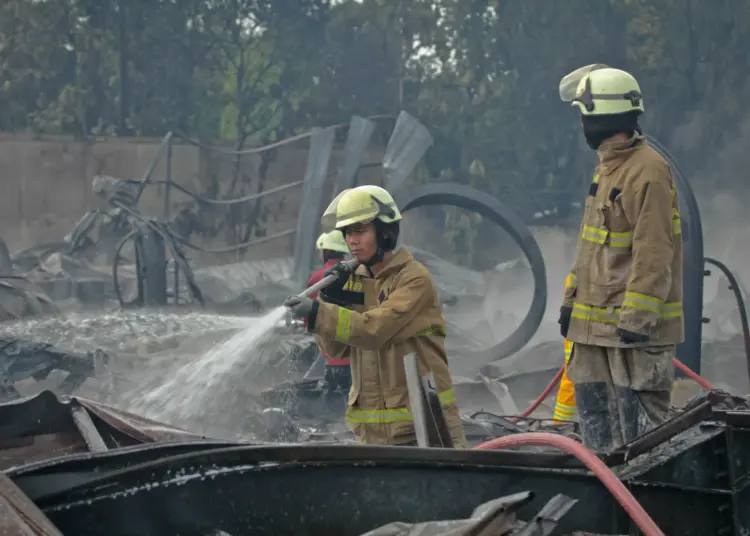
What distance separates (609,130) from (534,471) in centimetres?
197

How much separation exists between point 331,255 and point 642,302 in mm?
2555

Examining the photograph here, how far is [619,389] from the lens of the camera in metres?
4.09

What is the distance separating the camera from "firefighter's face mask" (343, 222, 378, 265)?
11.8 feet

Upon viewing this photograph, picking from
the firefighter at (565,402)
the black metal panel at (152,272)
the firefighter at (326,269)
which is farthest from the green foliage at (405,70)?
the firefighter at (565,402)

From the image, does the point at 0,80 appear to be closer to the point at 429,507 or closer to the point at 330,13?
the point at 330,13

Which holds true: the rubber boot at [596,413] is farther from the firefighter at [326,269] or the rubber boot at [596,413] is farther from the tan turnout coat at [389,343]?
the firefighter at [326,269]

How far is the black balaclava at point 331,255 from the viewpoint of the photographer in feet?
19.8

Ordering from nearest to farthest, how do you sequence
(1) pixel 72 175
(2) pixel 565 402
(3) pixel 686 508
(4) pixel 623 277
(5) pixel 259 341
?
(3) pixel 686 508 < (4) pixel 623 277 < (2) pixel 565 402 < (5) pixel 259 341 < (1) pixel 72 175

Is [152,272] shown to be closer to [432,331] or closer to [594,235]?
[594,235]

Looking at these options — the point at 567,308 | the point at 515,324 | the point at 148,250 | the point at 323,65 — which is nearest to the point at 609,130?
the point at 567,308

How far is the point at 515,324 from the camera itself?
15148mm

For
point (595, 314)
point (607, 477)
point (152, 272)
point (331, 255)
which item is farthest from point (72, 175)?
point (607, 477)

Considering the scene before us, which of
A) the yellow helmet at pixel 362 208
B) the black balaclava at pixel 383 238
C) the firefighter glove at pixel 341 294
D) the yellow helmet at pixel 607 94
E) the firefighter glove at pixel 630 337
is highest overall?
the yellow helmet at pixel 607 94

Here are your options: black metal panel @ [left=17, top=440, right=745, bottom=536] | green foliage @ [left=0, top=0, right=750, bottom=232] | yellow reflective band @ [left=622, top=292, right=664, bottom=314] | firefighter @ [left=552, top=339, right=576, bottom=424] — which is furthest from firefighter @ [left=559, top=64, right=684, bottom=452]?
green foliage @ [left=0, top=0, right=750, bottom=232]
